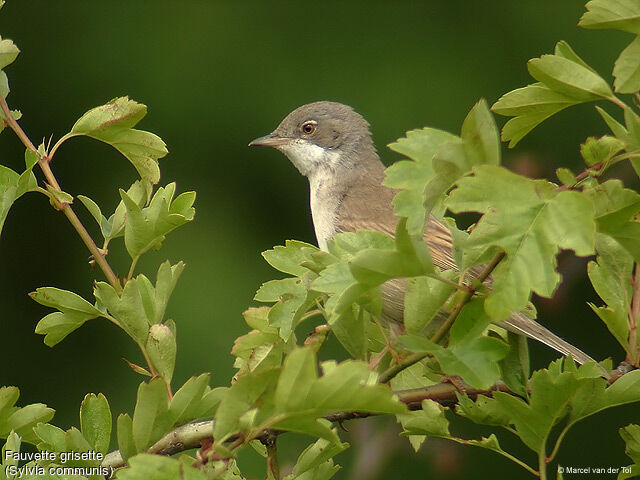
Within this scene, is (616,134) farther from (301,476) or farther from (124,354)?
(124,354)

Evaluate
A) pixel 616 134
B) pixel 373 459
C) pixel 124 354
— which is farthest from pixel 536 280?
pixel 124 354

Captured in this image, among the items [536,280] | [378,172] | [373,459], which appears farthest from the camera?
[378,172]

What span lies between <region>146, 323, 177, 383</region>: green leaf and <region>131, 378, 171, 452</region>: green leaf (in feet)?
0.53

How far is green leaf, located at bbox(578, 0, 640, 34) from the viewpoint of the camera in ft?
4.59

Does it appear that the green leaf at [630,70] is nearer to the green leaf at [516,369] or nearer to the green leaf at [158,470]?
the green leaf at [516,369]

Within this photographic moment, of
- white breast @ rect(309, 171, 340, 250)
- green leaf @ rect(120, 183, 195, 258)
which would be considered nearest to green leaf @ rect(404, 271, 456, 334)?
green leaf @ rect(120, 183, 195, 258)

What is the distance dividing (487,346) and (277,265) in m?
0.56

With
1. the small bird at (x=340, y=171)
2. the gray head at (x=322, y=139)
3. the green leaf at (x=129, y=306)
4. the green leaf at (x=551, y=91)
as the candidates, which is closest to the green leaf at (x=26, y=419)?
the green leaf at (x=129, y=306)

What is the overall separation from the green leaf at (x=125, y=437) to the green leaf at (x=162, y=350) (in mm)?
177

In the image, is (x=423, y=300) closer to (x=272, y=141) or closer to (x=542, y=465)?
(x=542, y=465)

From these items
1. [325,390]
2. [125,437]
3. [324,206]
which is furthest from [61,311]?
[324,206]

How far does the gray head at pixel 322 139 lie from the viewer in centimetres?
410

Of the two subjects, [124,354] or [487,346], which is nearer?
[487,346]

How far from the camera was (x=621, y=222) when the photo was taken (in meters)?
1.27
